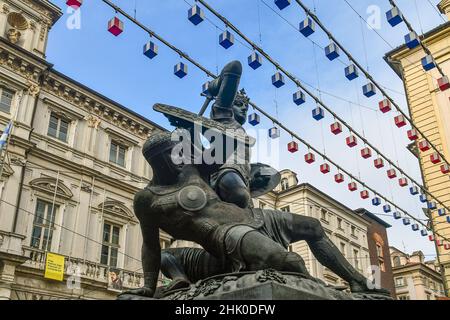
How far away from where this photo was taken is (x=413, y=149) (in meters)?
Answer: 28.2

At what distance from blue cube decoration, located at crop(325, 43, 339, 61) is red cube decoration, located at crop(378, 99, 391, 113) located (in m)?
2.94

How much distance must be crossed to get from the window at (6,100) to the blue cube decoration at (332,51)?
16.2 metres

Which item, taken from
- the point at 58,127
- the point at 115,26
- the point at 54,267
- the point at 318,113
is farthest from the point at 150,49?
the point at 58,127

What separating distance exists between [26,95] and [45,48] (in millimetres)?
3308

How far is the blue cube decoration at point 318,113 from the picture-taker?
1183cm

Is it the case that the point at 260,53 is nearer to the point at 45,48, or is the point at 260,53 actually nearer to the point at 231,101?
the point at 231,101

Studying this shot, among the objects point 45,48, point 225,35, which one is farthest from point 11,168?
point 225,35

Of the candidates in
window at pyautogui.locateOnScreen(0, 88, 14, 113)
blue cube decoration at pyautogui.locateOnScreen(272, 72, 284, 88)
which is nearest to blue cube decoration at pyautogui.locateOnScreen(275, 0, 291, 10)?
blue cube decoration at pyautogui.locateOnScreen(272, 72, 284, 88)

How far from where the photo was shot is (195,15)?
8.81 metres

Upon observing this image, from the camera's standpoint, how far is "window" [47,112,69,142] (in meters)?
23.1

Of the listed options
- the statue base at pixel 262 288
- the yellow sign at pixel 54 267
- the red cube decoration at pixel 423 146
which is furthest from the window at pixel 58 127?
the statue base at pixel 262 288

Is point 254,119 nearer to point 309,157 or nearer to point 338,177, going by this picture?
point 309,157

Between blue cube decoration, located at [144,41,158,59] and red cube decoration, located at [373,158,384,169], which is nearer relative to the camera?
blue cube decoration, located at [144,41,158,59]

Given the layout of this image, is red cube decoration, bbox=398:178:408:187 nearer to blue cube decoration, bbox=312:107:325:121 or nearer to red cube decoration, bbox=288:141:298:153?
red cube decoration, bbox=288:141:298:153
